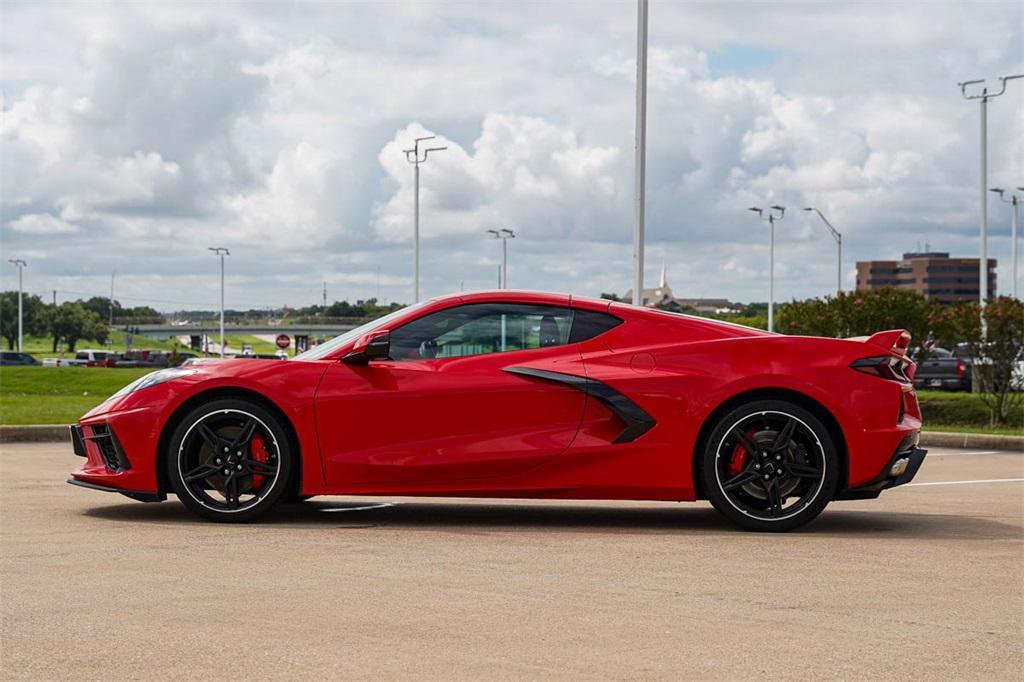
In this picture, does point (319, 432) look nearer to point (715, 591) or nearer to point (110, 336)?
point (715, 591)

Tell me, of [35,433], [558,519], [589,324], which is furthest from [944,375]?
[589,324]

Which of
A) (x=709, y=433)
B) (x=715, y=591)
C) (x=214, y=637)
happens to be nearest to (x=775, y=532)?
(x=709, y=433)

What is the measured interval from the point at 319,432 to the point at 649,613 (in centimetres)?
295

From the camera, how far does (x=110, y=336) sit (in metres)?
156

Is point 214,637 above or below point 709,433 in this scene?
below

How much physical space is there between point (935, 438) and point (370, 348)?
1135 centimetres

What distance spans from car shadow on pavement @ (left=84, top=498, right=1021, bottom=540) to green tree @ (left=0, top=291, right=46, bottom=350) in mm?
139720

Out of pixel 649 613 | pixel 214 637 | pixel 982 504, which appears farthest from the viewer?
pixel 982 504

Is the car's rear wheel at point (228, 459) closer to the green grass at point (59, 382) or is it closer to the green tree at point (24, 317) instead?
the green grass at point (59, 382)

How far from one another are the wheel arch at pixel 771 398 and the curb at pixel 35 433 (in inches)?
389

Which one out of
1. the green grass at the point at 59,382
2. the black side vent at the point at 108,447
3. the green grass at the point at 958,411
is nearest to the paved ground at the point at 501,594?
the black side vent at the point at 108,447

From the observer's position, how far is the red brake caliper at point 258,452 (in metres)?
7.64

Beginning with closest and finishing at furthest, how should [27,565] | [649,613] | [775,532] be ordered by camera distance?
[649,613] → [27,565] → [775,532]

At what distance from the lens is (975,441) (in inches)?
658
